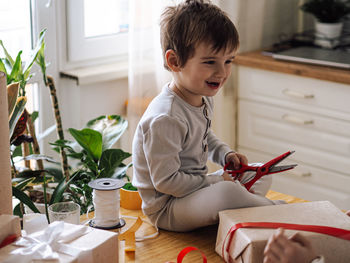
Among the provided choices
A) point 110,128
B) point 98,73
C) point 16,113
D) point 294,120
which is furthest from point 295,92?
point 16,113

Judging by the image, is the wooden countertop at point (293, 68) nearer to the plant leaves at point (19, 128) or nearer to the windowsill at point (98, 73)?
the windowsill at point (98, 73)

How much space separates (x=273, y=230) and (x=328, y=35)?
1630 millimetres

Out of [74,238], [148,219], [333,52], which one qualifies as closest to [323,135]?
[333,52]

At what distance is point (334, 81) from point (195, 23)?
102 centimetres

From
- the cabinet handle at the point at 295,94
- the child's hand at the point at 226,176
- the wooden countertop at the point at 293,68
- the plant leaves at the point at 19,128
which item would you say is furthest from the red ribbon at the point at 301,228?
the cabinet handle at the point at 295,94

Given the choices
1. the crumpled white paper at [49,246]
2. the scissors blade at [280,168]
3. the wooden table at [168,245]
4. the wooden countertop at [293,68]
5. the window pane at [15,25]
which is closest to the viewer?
the crumpled white paper at [49,246]

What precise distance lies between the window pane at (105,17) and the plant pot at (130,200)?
988 millimetres

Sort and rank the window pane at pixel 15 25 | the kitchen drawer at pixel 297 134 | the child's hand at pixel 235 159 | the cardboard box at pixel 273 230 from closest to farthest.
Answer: the cardboard box at pixel 273 230, the child's hand at pixel 235 159, the window pane at pixel 15 25, the kitchen drawer at pixel 297 134

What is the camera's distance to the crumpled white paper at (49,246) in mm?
934

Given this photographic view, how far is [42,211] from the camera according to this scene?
5.47 ft

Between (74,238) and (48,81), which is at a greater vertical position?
(48,81)

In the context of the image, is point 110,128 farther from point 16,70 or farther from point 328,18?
point 328,18

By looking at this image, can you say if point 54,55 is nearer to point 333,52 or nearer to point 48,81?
point 48,81

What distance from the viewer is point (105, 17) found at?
2.31m
